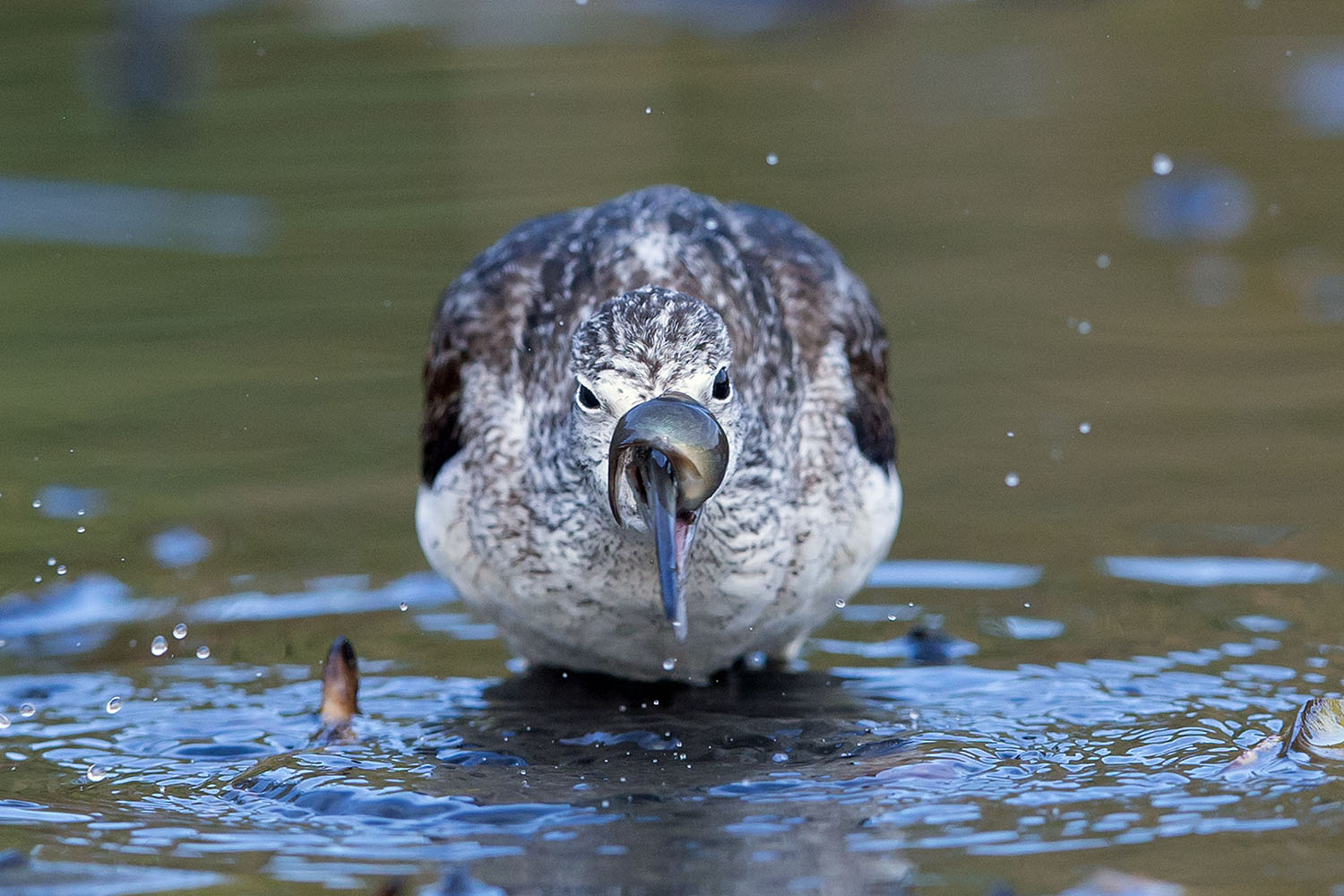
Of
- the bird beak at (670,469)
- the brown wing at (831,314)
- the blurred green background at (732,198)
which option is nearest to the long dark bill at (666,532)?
the bird beak at (670,469)

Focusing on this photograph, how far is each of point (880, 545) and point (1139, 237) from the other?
5.49 meters

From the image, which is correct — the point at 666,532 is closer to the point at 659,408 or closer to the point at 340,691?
the point at 659,408

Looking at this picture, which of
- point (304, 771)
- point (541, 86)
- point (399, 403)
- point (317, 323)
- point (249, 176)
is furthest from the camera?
→ point (541, 86)

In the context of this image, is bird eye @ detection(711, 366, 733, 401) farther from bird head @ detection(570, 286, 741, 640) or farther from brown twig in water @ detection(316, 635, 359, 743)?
brown twig in water @ detection(316, 635, 359, 743)

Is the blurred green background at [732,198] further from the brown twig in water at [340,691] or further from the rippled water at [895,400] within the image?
the brown twig in water at [340,691]

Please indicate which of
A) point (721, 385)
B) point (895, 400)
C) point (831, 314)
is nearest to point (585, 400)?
point (721, 385)

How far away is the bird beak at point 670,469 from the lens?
538 centimetres

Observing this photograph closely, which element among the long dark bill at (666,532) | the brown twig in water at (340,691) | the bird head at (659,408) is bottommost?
the brown twig in water at (340,691)

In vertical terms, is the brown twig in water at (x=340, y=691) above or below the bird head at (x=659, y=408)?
below

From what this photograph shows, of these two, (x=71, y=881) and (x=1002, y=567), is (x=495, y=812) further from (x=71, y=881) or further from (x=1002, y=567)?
(x=1002, y=567)

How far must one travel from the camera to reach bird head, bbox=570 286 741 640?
17.9 ft

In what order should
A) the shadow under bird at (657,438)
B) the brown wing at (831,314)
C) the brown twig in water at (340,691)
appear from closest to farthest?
the shadow under bird at (657,438) < the brown twig in water at (340,691) < the brown wing at (831,314)

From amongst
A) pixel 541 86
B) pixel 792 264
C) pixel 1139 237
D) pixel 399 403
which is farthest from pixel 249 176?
pixel 792 264

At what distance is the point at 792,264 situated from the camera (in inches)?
285
